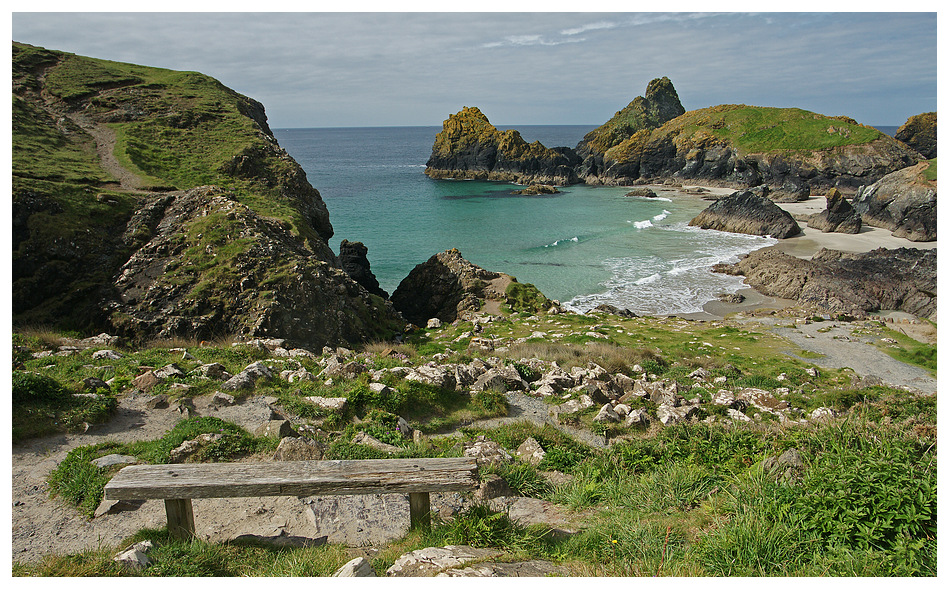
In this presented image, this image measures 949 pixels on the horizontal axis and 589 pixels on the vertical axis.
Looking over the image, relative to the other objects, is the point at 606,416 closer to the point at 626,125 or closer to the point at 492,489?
the point at 492,489

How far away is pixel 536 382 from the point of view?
11898 millimetres

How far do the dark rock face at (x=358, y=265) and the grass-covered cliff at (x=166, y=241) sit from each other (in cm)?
225

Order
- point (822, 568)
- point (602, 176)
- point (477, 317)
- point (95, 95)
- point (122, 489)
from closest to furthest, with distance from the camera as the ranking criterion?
point (822, 568) < point (122, 489) < point (477, 317) < point (95, 95) < point (602, 176)

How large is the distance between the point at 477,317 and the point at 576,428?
14.0 meters

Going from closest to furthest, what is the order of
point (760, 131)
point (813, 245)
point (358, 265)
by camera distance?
point (358, 265), point (813, 245), point (760, 131)

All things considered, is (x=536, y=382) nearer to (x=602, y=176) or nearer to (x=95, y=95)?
(x=95, y=95)

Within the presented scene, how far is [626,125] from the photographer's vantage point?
118125mm

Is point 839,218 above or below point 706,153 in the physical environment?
below

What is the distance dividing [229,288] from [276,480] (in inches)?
555

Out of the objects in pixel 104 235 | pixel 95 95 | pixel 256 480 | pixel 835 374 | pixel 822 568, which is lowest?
pixel 835 374

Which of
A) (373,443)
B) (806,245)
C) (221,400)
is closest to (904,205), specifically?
(806,245)

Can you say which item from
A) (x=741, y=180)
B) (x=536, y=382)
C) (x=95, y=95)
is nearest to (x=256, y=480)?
(x=536, y=382)

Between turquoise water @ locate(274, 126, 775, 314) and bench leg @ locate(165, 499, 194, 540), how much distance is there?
2951cm

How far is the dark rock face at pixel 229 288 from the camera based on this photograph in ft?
54.0
